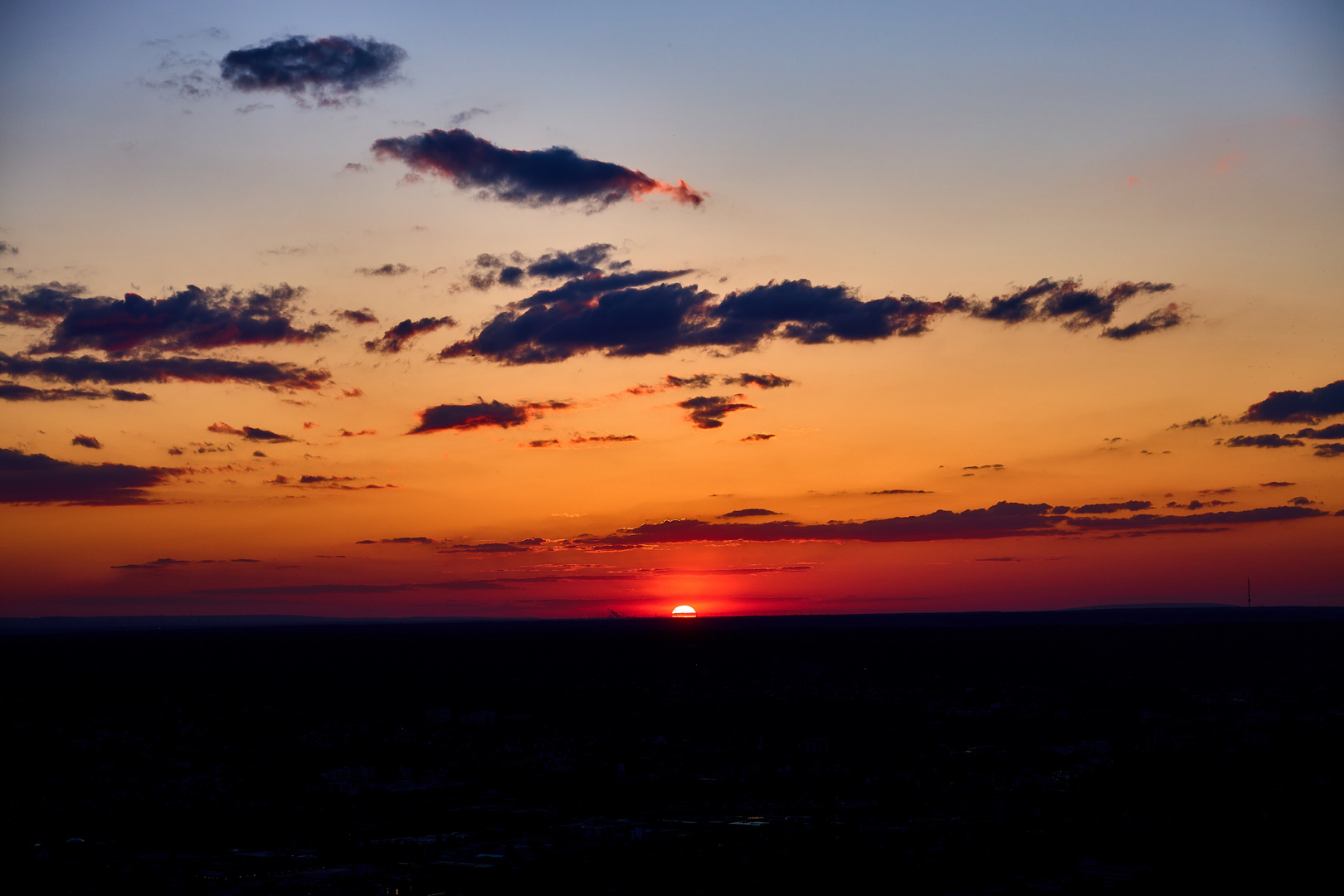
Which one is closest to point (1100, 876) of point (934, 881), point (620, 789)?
point (934, 881)

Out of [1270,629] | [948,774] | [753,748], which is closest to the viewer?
[948,774]

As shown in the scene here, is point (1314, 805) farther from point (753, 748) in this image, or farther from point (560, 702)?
point (560, 702)

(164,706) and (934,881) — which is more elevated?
(164,706)

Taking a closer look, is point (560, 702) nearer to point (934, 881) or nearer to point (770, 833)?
point (770, 833)

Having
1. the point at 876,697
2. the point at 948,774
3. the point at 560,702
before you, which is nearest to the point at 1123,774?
the point at 948,774

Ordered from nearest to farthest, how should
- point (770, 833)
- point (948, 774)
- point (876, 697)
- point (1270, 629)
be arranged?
point (770, 833)
point (948, 774)
point (876, 697)
point (1270, 629)

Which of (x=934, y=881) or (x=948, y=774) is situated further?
(x=948, y=774)
